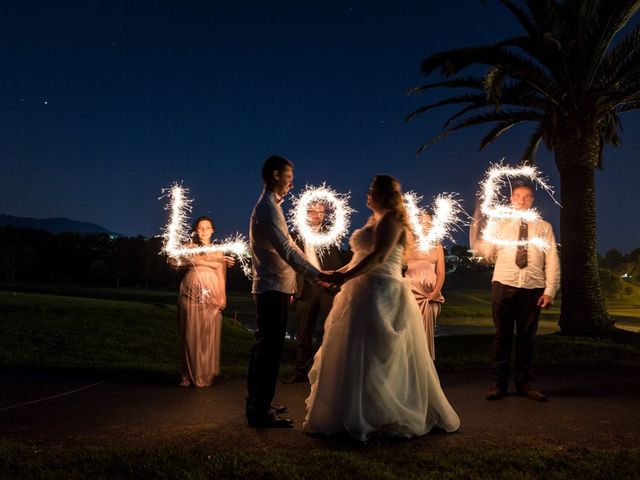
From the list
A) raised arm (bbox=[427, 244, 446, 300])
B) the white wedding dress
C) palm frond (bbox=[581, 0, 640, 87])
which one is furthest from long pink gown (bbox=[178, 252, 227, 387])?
palm frond (bbox=[581, 0, 640, 87])

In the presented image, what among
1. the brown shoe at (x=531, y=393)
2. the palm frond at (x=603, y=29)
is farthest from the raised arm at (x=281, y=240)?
the palm frond at (x=603, y=29)

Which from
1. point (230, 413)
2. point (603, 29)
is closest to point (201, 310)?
point (230, 413)

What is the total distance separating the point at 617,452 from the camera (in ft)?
16.3

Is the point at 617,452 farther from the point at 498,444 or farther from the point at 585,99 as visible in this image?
the point at 585,99

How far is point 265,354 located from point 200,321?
291 centimetres

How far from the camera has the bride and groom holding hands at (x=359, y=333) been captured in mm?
5418

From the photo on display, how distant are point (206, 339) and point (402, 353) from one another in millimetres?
3862

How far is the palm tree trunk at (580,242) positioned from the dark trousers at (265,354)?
1263 cm

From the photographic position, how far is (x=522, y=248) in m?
7.65

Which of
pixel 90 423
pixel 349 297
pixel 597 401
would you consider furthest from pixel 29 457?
pixel 597 401

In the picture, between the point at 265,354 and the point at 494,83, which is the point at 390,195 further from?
the point at 494,83

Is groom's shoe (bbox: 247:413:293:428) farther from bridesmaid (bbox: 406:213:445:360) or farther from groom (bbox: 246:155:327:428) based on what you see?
bridesmaid (bbox: 406:213:445:360)

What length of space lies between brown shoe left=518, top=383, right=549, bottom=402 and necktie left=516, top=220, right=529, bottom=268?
161 centimetres

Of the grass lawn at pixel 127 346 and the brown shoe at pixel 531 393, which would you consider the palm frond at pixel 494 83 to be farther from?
the brown shoe at pixel 531 393
